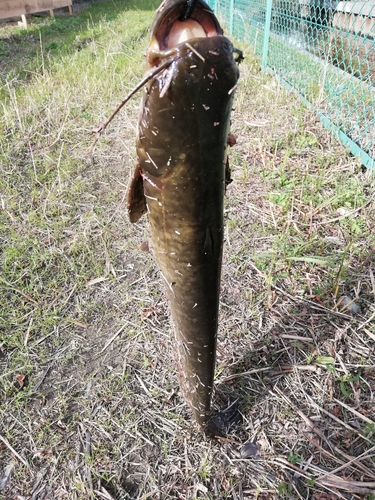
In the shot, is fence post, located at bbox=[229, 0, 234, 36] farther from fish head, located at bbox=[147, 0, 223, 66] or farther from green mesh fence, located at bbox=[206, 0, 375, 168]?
fish head, located at bbox=[147, 0, 223, 66]

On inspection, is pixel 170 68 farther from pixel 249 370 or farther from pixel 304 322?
pixel 304 322

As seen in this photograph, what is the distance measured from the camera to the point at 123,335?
215cm

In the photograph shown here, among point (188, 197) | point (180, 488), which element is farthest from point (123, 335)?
point (188, 197)

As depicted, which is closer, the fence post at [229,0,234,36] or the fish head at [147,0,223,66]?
the fish head at [147,0,223,66]

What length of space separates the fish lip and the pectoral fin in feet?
0.88

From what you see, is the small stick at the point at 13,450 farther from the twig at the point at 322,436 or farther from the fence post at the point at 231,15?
the fence post at the point at 231,15

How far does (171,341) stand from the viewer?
2088mm

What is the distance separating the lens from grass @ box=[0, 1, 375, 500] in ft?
5.32

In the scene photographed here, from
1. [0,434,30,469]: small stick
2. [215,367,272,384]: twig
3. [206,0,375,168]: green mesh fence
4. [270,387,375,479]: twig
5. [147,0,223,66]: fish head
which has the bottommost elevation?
[0,434,30,469]: small stick

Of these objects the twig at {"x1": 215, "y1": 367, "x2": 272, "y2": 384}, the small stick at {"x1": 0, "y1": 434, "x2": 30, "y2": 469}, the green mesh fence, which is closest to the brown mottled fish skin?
the twig at {"x1": 215, "y1": 367, "x2": 272, "y2": 384}

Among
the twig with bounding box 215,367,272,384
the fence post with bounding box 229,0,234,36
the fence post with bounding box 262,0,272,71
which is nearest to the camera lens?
the twig with bounding box 215,367,272,384

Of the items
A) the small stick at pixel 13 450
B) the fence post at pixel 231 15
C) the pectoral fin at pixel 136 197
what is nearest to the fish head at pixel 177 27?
the pectoral fin at pixel 136 197

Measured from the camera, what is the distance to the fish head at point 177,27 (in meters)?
0.64

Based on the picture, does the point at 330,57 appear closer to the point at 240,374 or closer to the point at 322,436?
the point at 240,374
